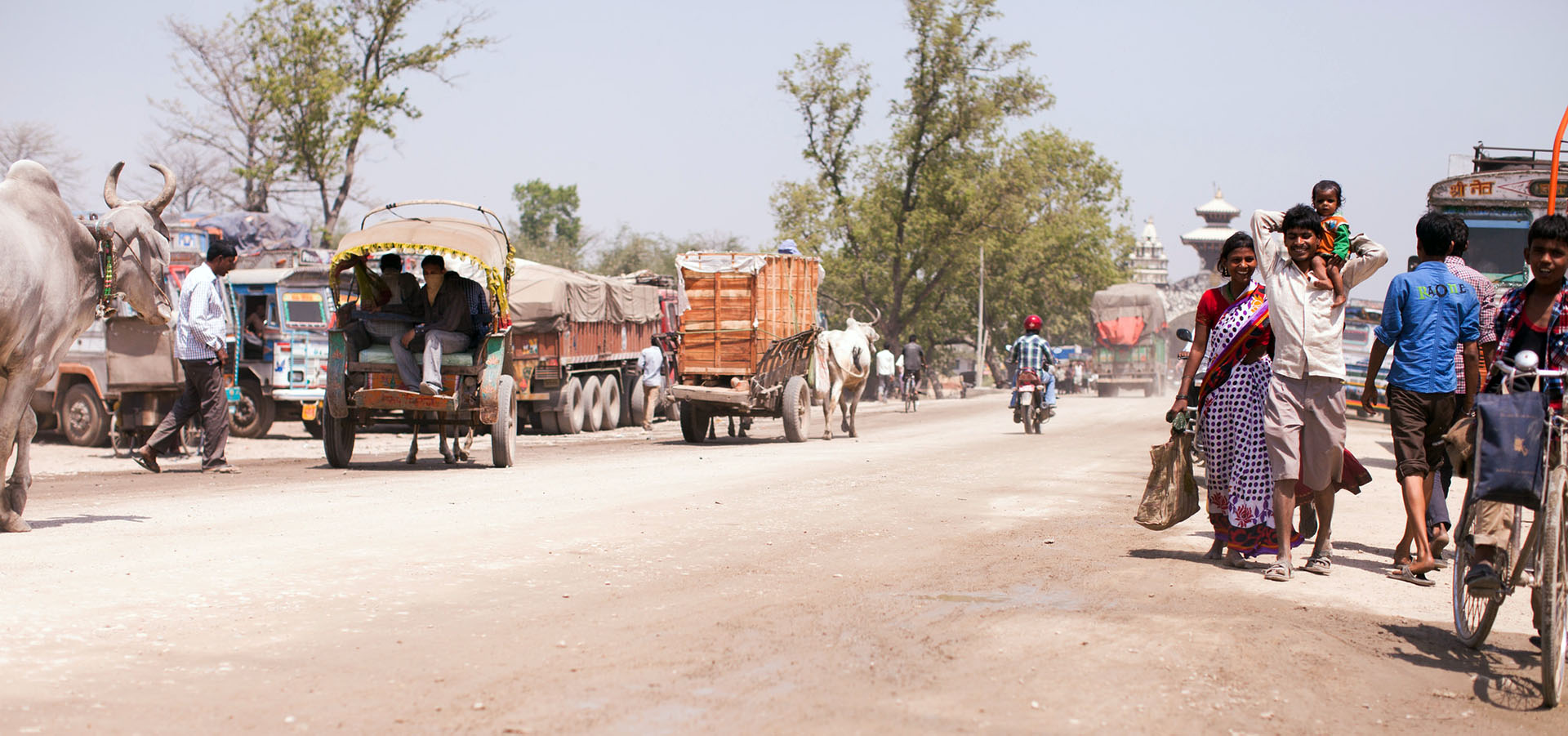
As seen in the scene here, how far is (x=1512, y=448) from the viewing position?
4938 mm

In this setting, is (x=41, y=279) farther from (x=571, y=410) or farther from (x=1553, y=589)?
(x=571, y=410)

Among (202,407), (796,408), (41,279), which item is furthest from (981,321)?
(41,279)

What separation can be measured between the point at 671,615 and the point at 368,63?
93.2 ft

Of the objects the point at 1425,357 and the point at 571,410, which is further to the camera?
the point at 571,410

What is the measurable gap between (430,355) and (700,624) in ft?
24.4

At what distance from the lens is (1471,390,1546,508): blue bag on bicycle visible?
16.1ft

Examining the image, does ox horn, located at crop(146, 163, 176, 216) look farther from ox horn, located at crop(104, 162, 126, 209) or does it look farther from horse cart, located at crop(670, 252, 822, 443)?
horse cart, located at crop(670, 252, 822, 443)

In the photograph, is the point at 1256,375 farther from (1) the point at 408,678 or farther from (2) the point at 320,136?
(2) the point at 320,136

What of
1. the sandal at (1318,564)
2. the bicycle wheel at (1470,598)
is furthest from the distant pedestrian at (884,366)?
the bicycle wheel at (1470,598)

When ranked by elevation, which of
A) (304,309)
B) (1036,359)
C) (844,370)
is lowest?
(844,370)

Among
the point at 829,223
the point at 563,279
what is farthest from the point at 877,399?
the point at 563,279

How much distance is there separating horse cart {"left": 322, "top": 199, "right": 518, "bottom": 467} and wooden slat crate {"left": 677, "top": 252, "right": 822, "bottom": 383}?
554 cm

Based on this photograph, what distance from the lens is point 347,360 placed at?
12.4 metres

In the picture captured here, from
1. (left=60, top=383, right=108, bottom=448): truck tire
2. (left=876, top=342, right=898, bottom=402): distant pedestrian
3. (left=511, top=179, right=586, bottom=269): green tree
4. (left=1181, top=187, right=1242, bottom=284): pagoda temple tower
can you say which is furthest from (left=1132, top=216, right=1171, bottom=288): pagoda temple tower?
(left=60, top=383, right=108, bottom=448): truck tire
